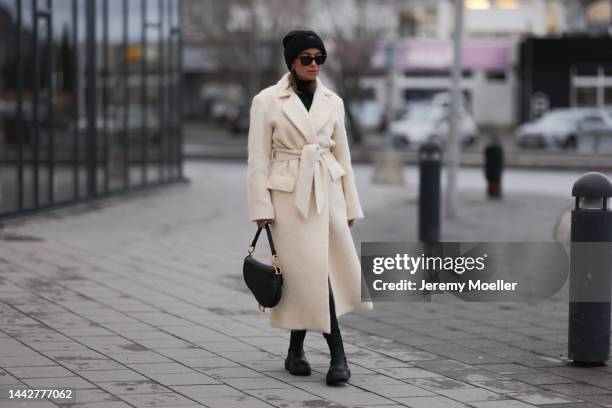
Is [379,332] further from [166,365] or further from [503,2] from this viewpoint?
[503,2]

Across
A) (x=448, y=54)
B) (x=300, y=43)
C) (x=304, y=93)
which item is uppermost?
(x=448, y=54)

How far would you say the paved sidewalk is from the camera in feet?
20.1

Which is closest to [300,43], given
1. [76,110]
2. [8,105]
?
[8,105]

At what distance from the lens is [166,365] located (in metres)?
6.68

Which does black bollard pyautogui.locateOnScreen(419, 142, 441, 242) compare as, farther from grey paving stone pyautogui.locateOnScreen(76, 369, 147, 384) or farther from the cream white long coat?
grey paving stone pyautogui.locateOnScreen(76, 369, 147, 384)

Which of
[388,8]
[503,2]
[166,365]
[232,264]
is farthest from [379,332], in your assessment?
[503,2]

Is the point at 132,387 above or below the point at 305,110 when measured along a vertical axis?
below

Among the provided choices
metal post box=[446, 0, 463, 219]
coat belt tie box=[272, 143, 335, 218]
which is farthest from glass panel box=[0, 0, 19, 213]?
coat belt tie box=[272, 143, 335, 218]

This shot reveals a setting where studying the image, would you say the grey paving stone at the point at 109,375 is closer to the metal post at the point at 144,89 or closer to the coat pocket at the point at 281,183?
the coat pocket at the point at 281,183

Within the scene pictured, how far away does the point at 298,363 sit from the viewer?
21.4 feet

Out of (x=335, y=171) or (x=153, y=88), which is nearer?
(x=335, y=171)

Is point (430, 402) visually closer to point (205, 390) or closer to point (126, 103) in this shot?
point (205, 390)

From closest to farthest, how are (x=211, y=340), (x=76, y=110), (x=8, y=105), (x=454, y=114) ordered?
(x=211, y=340)
(x=8, y=105)
(x=454, y=114)
(x=76, y=110)

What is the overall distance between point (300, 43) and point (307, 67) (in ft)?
0.44
